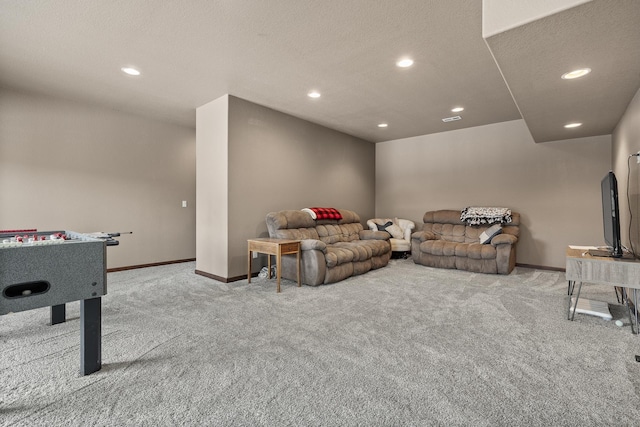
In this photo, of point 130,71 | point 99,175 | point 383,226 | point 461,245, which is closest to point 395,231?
point 383,226

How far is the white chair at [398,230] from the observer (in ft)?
19.3

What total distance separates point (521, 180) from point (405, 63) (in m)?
3.43

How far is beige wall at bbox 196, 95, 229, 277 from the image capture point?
13.6 ft

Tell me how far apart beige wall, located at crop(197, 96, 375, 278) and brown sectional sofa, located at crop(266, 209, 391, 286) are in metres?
0.39

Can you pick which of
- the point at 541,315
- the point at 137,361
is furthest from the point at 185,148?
the point at 541,315

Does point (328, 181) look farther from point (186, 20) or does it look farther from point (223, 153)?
point (186, 20)

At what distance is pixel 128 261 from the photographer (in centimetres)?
489

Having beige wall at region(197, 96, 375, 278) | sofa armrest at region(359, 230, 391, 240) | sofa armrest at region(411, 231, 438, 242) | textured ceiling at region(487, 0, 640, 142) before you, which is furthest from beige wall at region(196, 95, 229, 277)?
textured ceiling at region(487, 0, 640, 142)

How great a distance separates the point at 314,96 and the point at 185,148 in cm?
281

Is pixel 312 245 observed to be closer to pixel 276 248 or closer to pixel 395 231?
pixel 276 248

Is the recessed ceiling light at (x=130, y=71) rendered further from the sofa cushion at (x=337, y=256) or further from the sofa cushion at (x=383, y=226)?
the sofa cushion at (x=383, y=226)

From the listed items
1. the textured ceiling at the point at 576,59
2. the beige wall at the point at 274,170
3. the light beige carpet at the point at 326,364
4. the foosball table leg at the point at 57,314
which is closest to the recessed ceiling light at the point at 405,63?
the textured ceiling at the point at 576,59

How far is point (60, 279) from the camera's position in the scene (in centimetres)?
170

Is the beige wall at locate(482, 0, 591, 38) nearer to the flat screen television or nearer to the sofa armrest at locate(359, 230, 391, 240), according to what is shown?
the flat screen television
